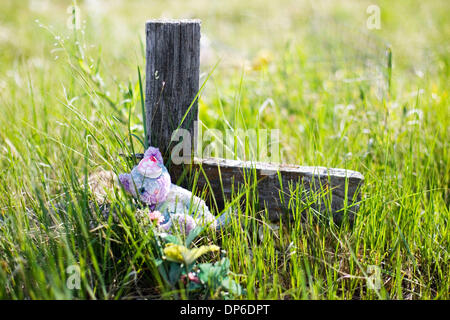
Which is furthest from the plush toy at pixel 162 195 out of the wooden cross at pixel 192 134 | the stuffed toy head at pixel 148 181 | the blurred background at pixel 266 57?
the blurred background at pixel 266 57

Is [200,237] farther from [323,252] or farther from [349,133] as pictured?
[349,133]

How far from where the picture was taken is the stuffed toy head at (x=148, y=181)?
5.57 feet

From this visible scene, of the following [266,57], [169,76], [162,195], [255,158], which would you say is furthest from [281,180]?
[266,57]

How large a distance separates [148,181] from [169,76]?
1.62 ft

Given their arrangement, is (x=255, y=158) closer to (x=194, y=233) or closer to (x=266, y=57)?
(x=194, y=233)

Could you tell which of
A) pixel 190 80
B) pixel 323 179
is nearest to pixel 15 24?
pixel 190 80

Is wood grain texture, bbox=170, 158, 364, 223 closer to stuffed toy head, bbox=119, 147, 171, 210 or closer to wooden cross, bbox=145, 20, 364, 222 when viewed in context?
wooden cross, bbox=145, 20, 364, 222

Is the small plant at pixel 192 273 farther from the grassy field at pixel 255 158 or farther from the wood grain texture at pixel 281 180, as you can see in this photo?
the wood grain texture at pixel 281 180

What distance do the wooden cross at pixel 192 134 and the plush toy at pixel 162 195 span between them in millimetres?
109

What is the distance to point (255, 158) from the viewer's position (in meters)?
2.30

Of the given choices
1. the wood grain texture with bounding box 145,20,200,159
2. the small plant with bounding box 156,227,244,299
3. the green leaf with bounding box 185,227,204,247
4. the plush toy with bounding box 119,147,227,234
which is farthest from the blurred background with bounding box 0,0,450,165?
the small plant with bounding box 156,227,244,299

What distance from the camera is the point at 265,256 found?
1.77 metres

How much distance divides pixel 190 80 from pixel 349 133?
4.57 feet
